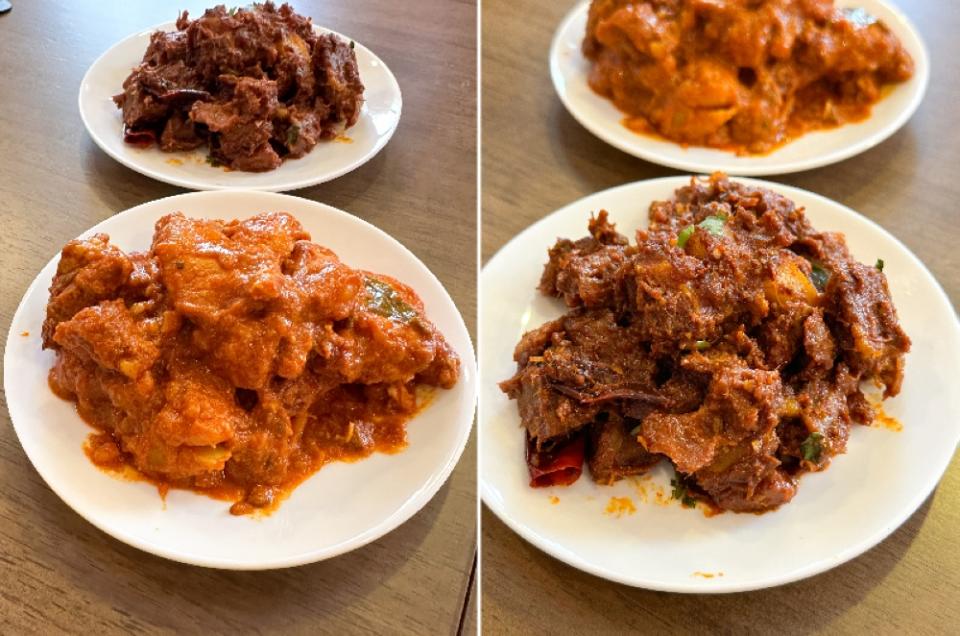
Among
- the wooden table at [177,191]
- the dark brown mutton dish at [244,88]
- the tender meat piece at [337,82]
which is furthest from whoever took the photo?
the tender meat piece at [337,82]

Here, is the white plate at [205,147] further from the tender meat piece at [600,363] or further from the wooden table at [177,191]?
the tender meat piece at [600,363]

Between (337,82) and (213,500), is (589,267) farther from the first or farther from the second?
(213,500)

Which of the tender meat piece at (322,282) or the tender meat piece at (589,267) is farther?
the tender meat piece at (589,267)

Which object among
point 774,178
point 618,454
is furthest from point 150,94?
point 774,178

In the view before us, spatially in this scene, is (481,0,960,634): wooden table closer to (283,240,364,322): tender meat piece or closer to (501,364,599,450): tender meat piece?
(501,364,599,450): tender meat piece

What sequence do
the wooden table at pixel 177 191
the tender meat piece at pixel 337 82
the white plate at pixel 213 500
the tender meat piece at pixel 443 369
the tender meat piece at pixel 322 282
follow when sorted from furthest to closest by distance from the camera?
the tender meat piece at pixel 337 82
the tender meat piece at pixel 443 369
the tender meat piece at pixel 322 282
the white plate at pixel 213 500
the wooden table at pixel 177 191

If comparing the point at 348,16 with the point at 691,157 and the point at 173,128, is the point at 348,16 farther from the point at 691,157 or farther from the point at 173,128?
the point at 691,157

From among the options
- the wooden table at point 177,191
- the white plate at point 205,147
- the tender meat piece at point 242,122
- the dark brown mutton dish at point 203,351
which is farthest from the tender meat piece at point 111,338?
the tender meat piece at point 242,122
